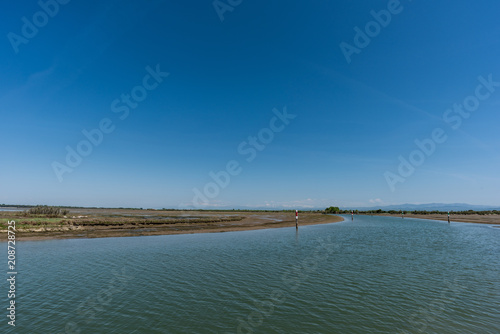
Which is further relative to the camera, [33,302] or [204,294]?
[204,294]

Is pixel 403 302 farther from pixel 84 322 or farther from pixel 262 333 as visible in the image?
pixel 84 322

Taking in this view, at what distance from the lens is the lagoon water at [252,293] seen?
9.71 m

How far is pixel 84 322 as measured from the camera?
32.2ft

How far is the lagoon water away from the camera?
9.71 m

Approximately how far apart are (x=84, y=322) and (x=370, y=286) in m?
14.8

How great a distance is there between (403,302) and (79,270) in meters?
20.7

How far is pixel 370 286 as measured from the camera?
1412cm

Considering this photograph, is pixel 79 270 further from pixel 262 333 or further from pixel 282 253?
pixel 282 253

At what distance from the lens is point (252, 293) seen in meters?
13.0

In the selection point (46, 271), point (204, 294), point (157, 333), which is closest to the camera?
point (157, 333)

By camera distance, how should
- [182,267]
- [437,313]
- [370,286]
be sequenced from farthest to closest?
[182,267] → [370,286] → [437,313]

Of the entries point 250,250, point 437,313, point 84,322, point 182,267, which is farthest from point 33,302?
point 437,313

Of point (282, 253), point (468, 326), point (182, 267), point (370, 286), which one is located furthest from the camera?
point (282, 253)

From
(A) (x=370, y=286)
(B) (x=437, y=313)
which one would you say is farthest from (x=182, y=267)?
(B) (x=437, y=313)
